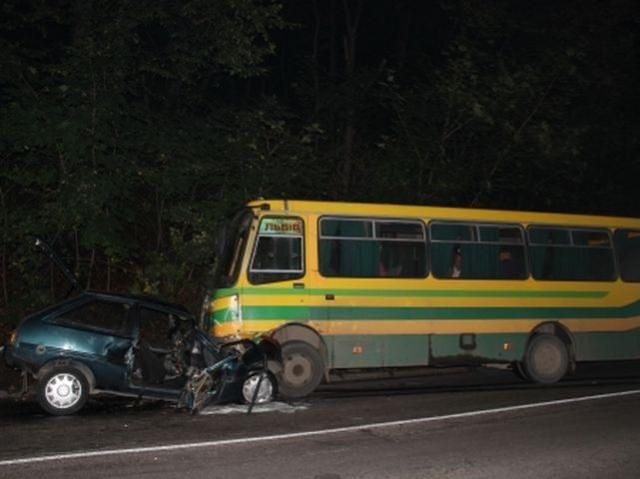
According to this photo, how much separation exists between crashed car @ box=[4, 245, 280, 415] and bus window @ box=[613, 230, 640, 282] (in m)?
7.43

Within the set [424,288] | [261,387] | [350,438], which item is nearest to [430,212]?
[424,288]

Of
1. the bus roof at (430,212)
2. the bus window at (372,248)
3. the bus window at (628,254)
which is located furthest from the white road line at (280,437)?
the bus window at (628,254)

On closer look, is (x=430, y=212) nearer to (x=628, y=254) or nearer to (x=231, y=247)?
(x=231, y=247)

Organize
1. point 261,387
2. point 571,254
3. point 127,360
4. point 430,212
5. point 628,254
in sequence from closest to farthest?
point 127,360 → point 261,387 → point 430,212 → point 571,254 → point 628,254

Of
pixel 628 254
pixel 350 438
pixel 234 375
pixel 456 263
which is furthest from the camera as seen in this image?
pixel 628 254

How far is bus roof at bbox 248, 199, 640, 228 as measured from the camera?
38.2 ft

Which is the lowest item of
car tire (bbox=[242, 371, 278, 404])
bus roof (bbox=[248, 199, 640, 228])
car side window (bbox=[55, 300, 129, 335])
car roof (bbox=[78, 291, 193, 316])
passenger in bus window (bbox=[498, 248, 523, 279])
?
car tire (bbox=[242, 371, 278, 404])

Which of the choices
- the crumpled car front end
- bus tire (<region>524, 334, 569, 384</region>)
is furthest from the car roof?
bus tire (<region>524, 334, 569, 384</region>)

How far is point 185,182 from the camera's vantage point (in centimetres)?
1519

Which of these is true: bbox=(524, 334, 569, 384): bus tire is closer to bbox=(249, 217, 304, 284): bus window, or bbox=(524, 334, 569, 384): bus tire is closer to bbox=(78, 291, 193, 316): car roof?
bbox=(249, 217, 304, 284): bus window

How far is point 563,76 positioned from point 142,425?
14.4 meters

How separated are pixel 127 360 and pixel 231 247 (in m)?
2.60

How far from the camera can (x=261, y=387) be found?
1055 centimetres

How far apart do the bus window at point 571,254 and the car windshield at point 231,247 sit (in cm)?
537
